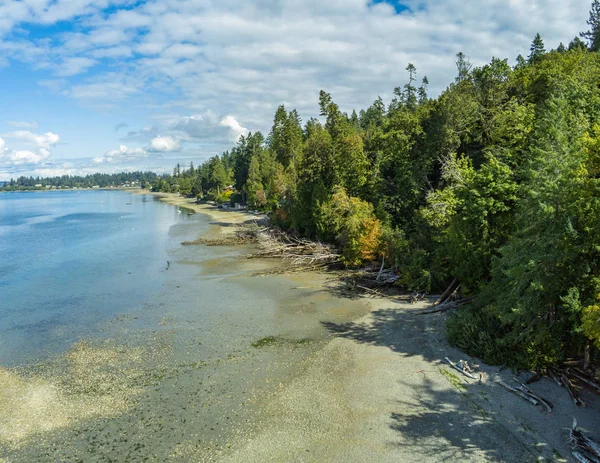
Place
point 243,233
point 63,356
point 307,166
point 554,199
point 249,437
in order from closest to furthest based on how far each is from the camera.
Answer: point 249,437
point 554,199
point 63,356
point 307,166
point 243,233

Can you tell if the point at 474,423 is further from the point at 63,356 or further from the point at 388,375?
the point at 63,356

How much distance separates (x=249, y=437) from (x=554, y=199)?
1474cm

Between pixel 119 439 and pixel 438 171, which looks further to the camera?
pixel 438 171

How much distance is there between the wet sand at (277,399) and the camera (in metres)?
13.2

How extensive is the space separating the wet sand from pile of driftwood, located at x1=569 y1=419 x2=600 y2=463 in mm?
264

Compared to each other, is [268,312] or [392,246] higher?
[392,246]

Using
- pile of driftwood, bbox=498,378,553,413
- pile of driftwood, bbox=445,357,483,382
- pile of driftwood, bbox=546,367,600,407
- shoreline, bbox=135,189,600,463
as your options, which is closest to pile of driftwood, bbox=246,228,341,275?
shoreline, bbox=135,189,600,463

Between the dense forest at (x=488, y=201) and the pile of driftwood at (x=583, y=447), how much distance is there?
3.10m

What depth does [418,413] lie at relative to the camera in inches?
576

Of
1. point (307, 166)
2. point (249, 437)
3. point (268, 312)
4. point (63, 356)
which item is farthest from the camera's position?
point (307, 166)

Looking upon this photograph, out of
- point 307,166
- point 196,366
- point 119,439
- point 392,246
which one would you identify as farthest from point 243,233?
point 119,439

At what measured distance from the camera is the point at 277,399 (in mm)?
16094

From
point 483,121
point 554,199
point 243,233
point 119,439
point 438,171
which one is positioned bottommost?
point 119,439

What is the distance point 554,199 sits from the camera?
15570 mm
